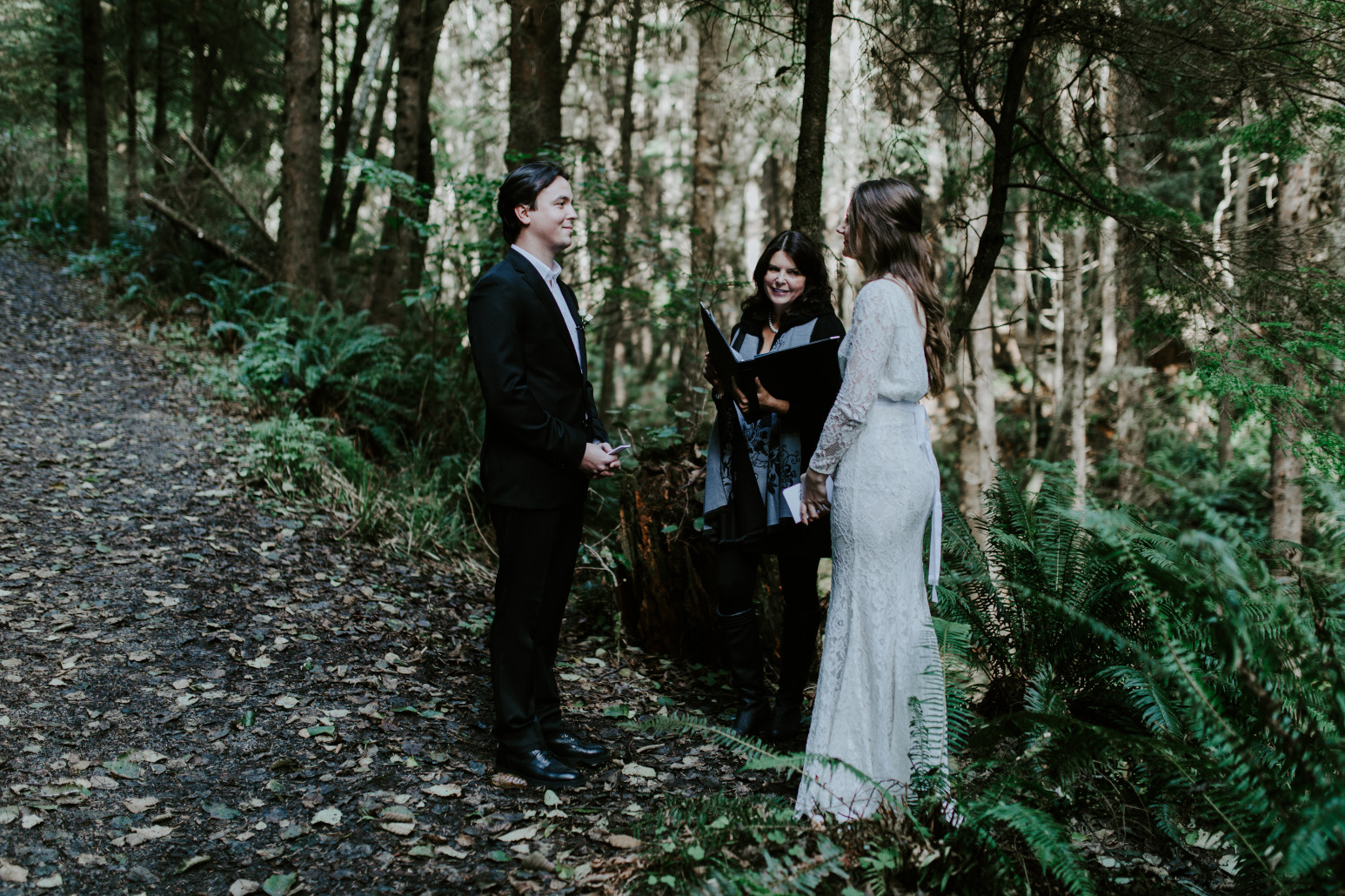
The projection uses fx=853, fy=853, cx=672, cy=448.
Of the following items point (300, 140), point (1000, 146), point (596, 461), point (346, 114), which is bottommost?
point (596, 461)

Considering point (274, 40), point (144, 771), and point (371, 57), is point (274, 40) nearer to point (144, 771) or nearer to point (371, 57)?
point (371, 57)

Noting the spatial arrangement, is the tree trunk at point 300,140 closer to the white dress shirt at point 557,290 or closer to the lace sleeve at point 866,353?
the white dress shirt at point 557,290

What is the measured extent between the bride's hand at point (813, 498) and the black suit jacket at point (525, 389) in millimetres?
899

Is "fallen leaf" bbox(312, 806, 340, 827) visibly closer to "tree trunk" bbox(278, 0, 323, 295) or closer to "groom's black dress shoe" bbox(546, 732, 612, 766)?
"groom's black dress shoe" bbox(546, 732, 612, 766)

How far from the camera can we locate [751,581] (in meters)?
3.96

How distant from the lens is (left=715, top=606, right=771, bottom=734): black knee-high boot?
3938 millimetres

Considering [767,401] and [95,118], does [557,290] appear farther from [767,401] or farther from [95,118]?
[95,118]

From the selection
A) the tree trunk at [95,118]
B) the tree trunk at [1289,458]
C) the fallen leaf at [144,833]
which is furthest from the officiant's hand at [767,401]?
the tree trunk at [95,118]

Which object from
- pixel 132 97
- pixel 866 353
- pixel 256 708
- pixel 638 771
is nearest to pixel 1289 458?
pixel 866 353

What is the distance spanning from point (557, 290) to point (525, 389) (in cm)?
53

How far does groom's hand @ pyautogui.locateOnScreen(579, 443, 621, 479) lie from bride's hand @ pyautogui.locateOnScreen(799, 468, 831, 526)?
0.76 metres

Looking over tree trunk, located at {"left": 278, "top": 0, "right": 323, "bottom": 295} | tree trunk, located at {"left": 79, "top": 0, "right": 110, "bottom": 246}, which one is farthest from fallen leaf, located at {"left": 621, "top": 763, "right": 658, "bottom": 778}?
tree trunk, located at {"left": 79, "top": 0, "right": 110, "bottom": 246}

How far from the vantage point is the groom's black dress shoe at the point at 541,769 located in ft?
11.3

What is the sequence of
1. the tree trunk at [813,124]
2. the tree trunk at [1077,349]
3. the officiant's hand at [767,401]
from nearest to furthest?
the officiant's hand at [767,401], the tree trunk at [813,124], the tree trunk at [1077,349]
